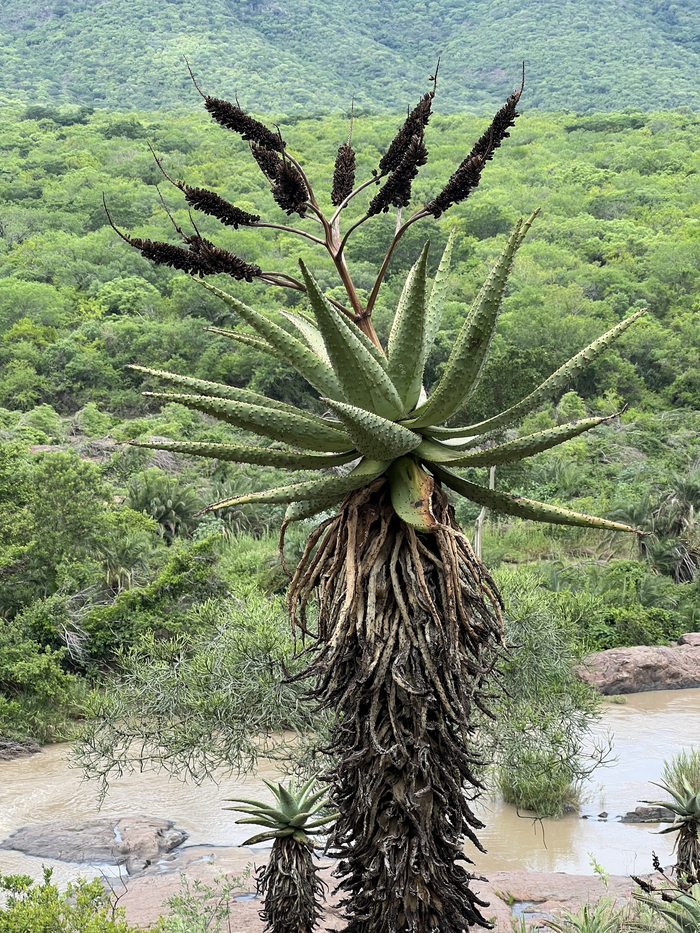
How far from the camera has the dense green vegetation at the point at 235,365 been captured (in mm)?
16328

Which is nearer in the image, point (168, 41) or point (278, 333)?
point (278, 333)

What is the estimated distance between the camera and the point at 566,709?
10.9m

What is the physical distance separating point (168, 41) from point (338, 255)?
10758cm

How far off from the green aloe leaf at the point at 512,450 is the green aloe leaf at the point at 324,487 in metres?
0.18

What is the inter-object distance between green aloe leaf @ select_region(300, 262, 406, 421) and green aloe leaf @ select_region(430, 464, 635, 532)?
29cm

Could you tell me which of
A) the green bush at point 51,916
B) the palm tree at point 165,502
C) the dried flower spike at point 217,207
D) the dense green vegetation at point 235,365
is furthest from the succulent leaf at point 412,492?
the palm tree at point 165,502

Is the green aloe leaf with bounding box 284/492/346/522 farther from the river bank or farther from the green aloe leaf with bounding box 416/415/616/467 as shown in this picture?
the river bank

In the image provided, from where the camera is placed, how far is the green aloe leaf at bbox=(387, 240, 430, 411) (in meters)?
2.74

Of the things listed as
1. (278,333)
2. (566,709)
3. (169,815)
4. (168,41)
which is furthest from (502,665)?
(168,41)

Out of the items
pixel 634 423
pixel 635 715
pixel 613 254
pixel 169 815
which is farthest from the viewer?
pixel 613 254

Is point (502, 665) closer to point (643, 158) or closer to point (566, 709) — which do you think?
point (566, 709)

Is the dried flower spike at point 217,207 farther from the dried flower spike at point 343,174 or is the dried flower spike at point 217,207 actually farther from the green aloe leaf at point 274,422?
→ the green aloe leaf at point 274,422

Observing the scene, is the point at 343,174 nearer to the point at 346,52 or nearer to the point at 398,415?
the point at 398,415

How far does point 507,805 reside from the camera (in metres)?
11.7
